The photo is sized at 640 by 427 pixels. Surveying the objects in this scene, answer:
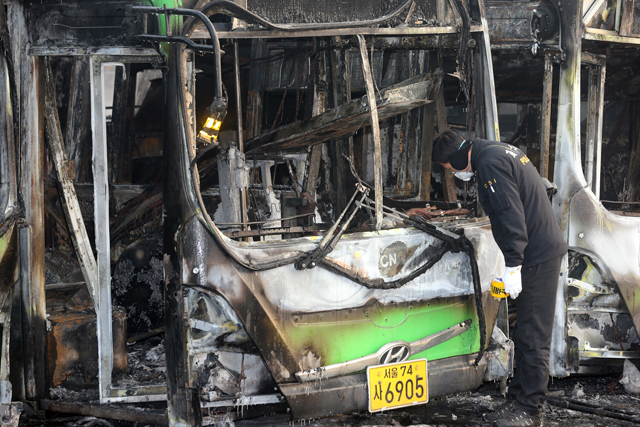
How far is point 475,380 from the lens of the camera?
12.3 ft

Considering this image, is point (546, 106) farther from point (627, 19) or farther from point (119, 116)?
point (119, 116)

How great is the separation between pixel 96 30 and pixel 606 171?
245 inches

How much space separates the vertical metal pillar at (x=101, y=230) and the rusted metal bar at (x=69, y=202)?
18 centimetres

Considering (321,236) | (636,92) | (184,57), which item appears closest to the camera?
(184,57)

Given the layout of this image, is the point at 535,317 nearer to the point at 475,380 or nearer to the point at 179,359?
the point at 475,380

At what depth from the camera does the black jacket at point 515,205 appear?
3516mm

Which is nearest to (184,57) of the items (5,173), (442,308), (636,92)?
(5,173)

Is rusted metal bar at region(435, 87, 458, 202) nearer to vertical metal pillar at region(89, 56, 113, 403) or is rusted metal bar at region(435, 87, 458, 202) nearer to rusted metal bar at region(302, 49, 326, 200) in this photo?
rusted metal bar at region(302, 49, 326, 200)

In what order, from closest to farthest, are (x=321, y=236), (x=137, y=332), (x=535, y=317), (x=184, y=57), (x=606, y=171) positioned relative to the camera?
(x=184, y=57)
(x=321, y=236)
(x=535, y=317)
(x=137, y=332)
(x=606, y=171)

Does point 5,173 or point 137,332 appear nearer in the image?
point 5,173

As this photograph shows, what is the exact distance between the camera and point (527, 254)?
3.73m

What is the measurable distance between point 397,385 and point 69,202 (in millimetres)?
2504

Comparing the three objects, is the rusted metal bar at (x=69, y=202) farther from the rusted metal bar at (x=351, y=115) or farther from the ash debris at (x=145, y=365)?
the rusted metal bar at (x=351, y=115)

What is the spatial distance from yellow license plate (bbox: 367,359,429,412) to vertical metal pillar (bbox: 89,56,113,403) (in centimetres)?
175
